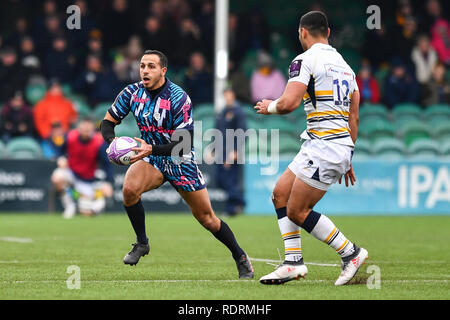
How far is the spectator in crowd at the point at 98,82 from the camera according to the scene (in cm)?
1870

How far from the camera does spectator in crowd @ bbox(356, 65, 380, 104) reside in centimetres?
1962

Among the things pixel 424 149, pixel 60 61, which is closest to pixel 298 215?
pixel 424 149

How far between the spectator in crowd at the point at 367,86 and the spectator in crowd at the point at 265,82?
5.92ft

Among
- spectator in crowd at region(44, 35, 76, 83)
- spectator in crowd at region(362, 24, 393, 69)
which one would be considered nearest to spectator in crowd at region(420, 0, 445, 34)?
spectator in crowd at region(362, 24, 393, 69)

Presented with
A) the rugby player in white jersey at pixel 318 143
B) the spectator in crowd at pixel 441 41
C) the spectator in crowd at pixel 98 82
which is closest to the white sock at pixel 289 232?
the rugby player in white jersey at pixel 318 143

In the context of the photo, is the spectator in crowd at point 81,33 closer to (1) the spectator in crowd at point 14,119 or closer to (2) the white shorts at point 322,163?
(1) the spectator in crowd at point 14,119

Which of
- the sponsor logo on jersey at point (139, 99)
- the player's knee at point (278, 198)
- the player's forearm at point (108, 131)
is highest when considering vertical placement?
the sponsor logo on jersey at point (139, 99)

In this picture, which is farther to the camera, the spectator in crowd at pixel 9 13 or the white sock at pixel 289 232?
the spectator in crowd at pixel 9 13

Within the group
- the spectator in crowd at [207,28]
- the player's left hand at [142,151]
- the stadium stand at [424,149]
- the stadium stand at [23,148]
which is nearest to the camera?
the player's left hand at [142,151]

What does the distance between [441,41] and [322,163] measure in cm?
1496

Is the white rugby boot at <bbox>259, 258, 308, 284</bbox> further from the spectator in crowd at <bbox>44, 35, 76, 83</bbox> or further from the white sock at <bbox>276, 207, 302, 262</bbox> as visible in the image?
the spectator in crowd at <bbox>44, 35, 76, 83</bbox>
